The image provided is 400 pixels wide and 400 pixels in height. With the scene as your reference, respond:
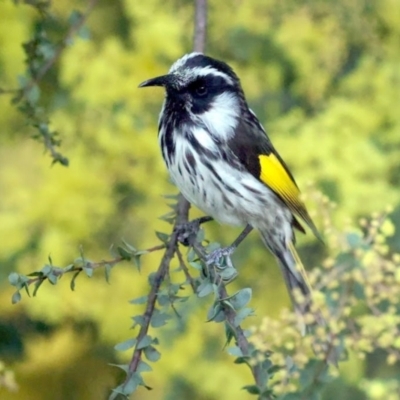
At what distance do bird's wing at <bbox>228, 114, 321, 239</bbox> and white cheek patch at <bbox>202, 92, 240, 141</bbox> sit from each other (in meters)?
0.03

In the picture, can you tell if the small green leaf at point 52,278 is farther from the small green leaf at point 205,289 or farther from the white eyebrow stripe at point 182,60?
the white eyebrow stripe at point 182,60

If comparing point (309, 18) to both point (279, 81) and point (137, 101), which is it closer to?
point (279, 81)

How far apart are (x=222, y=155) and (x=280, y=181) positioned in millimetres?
227

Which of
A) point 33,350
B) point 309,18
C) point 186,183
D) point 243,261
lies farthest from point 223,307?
point 33,350

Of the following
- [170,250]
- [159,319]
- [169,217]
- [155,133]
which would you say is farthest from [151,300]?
[155,133]

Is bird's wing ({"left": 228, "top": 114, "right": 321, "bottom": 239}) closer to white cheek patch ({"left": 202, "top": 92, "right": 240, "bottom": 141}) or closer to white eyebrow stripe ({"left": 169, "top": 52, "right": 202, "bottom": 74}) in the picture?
white cheek patch ({"left": 202, "top": 92, "right": 240, "bottom": 141})

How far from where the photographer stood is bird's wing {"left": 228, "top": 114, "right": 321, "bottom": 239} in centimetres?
263

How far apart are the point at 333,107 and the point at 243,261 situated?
62 centimetres

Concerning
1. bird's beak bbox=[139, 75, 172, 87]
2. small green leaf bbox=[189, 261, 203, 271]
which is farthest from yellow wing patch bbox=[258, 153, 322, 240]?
small green leaf bbox=[189, 261, 203, 271]

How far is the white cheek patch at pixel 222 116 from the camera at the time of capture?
102 inches

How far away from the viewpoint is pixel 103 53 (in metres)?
3.35

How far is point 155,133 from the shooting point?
3.27 metres

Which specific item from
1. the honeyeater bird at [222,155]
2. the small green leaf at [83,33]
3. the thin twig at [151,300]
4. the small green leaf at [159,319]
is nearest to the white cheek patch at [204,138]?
the honeyeater bird at [222,155]

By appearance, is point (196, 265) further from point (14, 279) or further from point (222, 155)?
point (222, 155)
